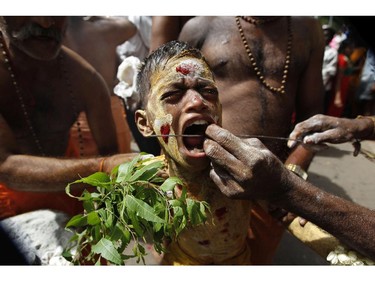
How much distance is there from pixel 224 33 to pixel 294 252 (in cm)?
223

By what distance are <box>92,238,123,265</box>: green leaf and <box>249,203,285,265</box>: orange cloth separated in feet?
4.28

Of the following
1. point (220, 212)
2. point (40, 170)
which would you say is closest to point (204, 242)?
point (220, 212)

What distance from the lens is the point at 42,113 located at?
108 inches

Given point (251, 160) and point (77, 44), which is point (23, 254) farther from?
point (77, 44)

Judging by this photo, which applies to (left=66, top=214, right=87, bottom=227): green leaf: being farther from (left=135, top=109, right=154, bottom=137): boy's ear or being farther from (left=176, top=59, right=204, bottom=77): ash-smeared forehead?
(left=176, top=59, right=204, bottom=77): ash-smeared forehead

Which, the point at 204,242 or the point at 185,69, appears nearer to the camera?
the point at 185,69

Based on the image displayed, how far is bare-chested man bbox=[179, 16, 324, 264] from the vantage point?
252cm

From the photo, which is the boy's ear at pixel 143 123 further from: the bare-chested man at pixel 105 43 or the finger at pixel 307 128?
the bare-chested man at pixel 105 43

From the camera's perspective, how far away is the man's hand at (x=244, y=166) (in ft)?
4.76

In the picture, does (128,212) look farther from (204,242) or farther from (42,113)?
(42,113)

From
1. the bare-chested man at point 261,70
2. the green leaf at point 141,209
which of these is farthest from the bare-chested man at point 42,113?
the bare-chested man at point 261,70

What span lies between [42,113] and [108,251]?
1.69 m

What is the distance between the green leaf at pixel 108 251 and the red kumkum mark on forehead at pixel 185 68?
0.85 metres

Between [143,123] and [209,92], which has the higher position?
[209,92]
